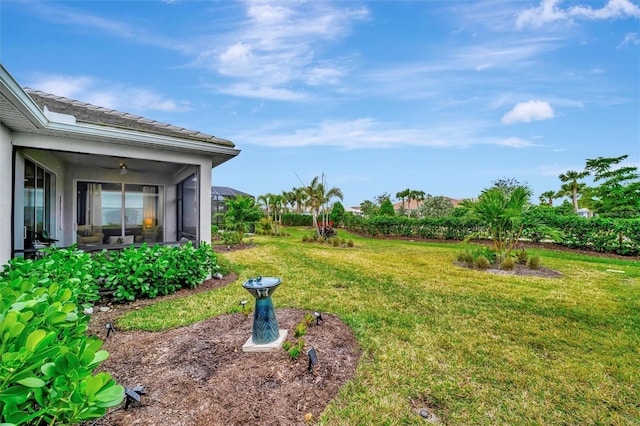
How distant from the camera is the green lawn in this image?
Answer: 2449 millimetres

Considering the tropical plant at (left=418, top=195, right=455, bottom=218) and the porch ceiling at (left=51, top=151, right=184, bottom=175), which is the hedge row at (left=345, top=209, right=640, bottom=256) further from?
the tropical plant at (left=418, top=195, right=455, bottom=218)

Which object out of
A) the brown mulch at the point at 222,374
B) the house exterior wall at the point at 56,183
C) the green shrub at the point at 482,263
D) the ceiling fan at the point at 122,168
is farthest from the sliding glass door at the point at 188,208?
the green shrub at the point at 482,263

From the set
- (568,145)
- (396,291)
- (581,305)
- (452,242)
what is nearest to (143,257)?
(396,291)

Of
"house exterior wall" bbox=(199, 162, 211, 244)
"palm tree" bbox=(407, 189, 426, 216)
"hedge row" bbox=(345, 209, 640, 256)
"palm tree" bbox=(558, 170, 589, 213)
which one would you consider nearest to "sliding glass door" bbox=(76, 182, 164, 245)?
"house exterior wall" bbox=(199, 162, 211, 244)

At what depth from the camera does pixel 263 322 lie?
3.25 meters

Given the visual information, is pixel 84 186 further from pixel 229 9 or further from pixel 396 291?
pixel 396 291

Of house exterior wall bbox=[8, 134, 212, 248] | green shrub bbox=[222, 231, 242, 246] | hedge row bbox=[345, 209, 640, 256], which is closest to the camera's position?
house exterior wall bbox=[8, 134, 212, 248]

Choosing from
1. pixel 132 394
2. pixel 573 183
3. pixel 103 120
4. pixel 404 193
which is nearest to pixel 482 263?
pixel 132 394

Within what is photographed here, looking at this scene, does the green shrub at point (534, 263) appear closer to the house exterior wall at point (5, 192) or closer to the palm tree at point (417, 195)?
the house exterior wall at point (5, 192)

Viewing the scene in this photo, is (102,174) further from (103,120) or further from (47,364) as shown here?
(47,364)

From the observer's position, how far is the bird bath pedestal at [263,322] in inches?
125

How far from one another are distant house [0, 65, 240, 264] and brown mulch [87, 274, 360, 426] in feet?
10.2

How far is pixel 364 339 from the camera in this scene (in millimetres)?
3650

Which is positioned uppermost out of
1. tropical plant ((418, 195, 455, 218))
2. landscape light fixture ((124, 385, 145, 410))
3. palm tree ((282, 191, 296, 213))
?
palm tree ((282, 191, 296, 213))
